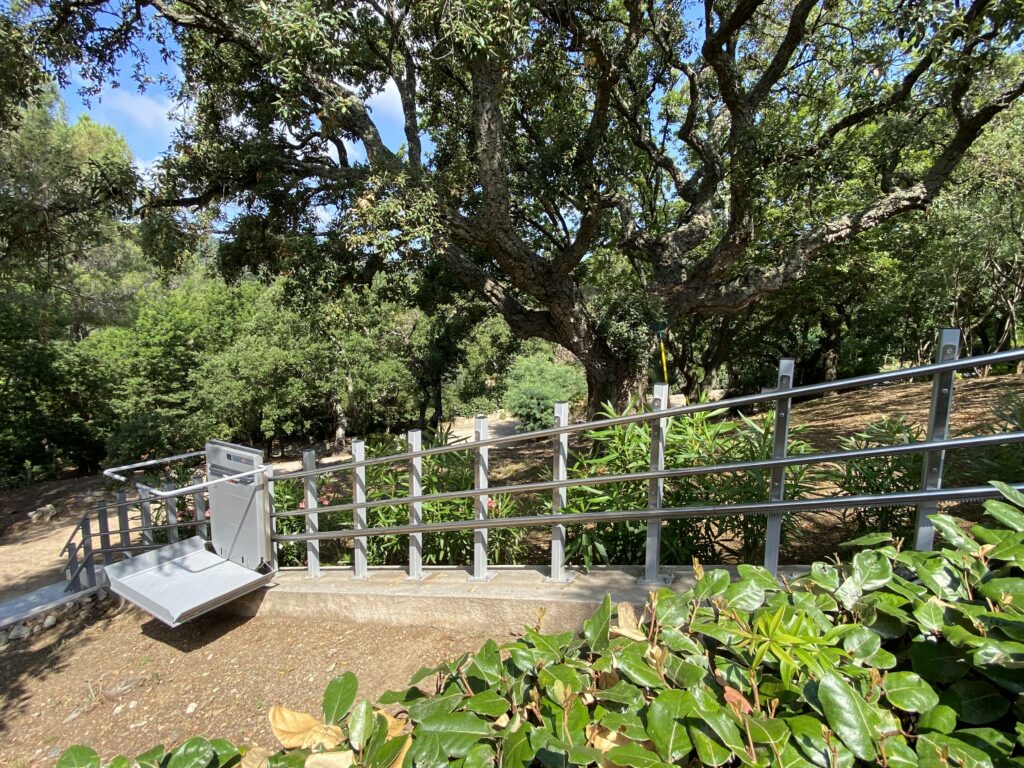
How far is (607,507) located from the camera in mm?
3008

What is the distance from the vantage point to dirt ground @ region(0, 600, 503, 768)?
2.47m

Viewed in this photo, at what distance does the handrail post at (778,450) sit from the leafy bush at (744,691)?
81cm

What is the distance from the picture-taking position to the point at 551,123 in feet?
25.4

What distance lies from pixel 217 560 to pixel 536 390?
15211mm

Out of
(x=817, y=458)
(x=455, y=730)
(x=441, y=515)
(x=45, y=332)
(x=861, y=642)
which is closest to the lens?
(x=455, y=730)

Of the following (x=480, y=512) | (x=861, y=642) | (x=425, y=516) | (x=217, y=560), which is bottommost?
(x=217, y=560)

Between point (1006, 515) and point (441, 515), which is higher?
point (1006, 515)

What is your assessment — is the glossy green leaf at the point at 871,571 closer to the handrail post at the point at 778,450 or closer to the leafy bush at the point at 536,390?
the handrail post at the point at 778,450

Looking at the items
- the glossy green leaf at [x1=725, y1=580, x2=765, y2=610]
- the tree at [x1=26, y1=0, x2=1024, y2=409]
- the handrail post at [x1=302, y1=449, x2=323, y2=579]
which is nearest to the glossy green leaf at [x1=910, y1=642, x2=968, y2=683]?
the glossy green leaf at [x1=725, y1=580, x2=765, y2=610]

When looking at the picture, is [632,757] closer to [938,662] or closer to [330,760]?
[330,760]

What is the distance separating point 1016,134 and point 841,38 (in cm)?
391

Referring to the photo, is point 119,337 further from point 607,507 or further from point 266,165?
point 607,507

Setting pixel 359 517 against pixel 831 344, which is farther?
pixel 831 344

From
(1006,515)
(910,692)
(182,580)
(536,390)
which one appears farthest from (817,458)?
(536,390)
